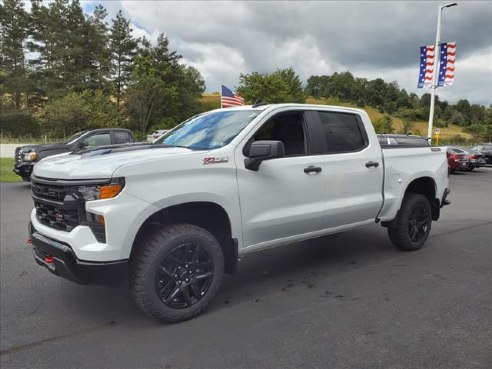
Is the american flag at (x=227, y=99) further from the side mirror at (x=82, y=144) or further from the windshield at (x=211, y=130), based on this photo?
the windshield at (x=211, y=130)

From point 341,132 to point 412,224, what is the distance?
1.81 meters

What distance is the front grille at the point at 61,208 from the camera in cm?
315

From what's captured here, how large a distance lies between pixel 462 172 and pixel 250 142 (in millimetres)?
22156

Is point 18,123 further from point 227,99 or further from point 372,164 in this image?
point 372,164

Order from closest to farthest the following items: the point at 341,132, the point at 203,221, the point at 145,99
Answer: the point at 203,221, the point at 341,132, the point at 145,99

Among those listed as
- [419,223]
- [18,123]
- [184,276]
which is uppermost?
[18,123]

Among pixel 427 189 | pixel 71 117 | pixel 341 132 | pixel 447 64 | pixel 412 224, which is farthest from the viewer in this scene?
pixel 71 117

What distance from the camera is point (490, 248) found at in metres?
5.94

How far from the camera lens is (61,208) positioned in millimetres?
3295

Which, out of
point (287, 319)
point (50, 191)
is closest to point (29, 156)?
point (50, 191)

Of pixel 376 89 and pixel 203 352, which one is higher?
pixel 376 89

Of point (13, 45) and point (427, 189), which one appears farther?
point (13, 45)

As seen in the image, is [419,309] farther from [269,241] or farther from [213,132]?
[213,132]

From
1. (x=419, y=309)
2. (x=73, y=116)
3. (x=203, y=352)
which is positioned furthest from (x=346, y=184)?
(x=73, y=116)
